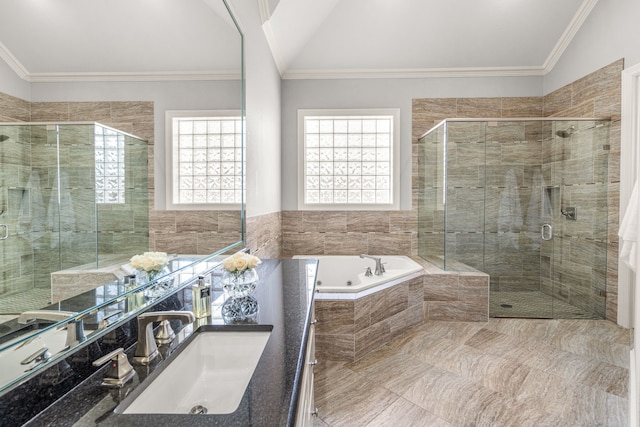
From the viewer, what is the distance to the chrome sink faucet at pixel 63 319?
2.11 ft

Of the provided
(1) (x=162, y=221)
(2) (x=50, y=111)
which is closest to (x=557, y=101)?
(1) (x=162, y=221)

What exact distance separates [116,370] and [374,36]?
3.62m

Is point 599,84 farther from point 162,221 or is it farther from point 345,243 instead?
point 162,221

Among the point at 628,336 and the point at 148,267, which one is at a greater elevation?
the point at 148,267

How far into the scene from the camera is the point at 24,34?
625 mm

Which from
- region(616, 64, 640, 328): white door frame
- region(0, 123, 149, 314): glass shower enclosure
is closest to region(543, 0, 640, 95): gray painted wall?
region(616, 64, 640, 328): white door frame

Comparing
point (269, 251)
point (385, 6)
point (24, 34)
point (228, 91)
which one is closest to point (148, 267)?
point (24, 34)

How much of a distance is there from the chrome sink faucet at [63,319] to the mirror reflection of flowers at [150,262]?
0.25m

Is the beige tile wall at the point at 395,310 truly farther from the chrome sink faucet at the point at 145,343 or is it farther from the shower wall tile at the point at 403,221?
the chrome sink faucet at the point at 145,343

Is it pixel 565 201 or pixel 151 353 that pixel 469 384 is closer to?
pixel 151 353

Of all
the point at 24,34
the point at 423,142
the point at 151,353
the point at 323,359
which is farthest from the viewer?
the point at 423,142

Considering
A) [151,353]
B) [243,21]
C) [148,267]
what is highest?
[243,21]

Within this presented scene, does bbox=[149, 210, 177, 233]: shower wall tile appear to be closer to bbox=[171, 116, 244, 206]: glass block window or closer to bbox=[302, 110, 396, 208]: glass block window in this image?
bbox=[171, 116, 244, 206]: glass block window

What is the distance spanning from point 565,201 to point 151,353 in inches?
148
